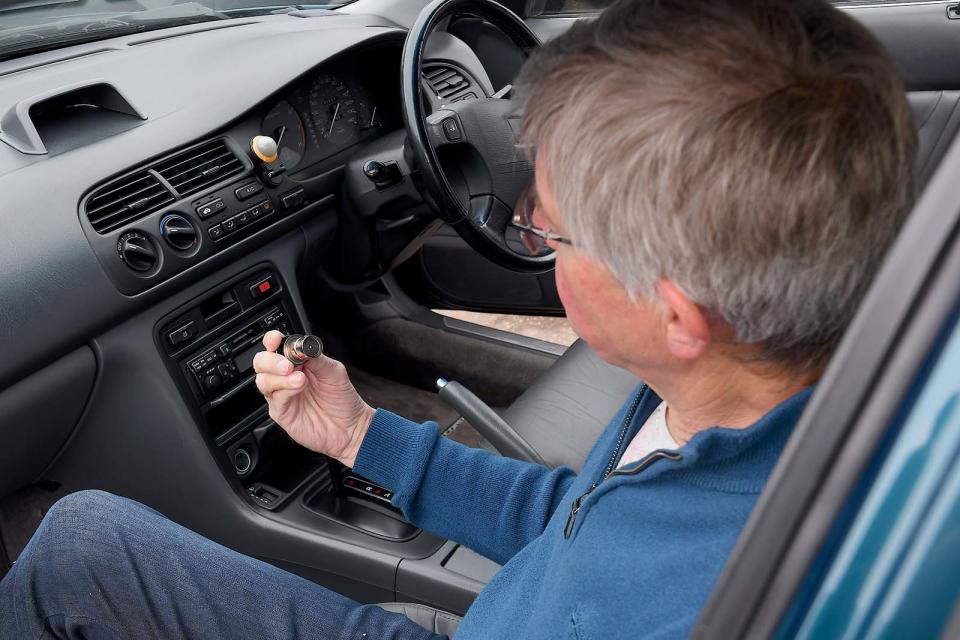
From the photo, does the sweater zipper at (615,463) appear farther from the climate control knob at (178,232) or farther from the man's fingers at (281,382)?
the climate control knob at (178,232)

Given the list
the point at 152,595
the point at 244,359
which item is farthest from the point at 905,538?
the point at 244,359

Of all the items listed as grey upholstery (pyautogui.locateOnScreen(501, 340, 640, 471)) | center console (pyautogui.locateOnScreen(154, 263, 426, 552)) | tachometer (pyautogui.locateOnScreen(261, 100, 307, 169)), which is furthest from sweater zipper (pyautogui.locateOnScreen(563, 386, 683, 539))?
tachometer (pyautogui.locateOnScreen(261, 100, 307, 169))

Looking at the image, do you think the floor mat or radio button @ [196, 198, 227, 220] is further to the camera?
the floor mat

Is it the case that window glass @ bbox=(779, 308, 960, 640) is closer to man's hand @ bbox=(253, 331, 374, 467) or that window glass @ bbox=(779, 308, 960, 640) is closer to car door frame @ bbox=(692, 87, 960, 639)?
car door frame @ bbox=(692, 87, 960, 639)

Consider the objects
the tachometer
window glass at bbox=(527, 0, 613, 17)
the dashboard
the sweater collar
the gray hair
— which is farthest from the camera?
window glass at bbox=(527, 0, 613, 17)

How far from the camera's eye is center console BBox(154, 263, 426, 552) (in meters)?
1.67

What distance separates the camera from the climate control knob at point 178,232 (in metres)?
1.58

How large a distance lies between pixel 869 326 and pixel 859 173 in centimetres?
17

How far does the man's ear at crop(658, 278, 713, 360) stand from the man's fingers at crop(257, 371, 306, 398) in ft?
1.75

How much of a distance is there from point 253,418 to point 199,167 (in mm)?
499

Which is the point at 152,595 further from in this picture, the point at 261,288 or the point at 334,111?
the point at 334,111

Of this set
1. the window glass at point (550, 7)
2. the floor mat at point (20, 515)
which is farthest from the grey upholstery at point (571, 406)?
the window glass at point (550, 7)

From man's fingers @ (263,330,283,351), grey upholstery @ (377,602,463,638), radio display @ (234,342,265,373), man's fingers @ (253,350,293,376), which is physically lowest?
grey upholstery @ (377,602,463,638)

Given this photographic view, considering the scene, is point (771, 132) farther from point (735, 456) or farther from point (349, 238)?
point (349, 238)
